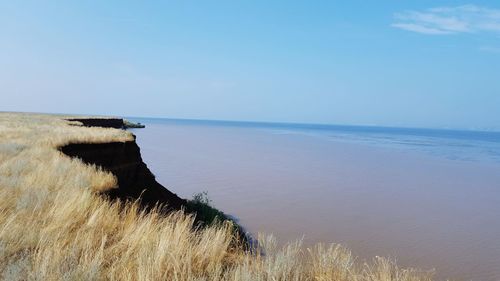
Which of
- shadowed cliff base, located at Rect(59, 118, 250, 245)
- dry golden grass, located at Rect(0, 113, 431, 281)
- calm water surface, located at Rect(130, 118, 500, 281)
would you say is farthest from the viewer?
shadowed cliff base, located at Rect(59, 118, 250, 245)

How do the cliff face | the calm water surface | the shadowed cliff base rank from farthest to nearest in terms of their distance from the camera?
the cliff face < the shadowed cliff base < the calm water surface

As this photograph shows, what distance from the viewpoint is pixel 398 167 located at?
1377 inches

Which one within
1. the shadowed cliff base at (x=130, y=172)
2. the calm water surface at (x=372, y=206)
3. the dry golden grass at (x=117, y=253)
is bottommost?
the calm water surface at (x=372, y=206)

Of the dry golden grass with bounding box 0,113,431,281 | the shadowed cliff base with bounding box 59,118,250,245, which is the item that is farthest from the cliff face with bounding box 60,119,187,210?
the dry golden grass with bounding box 0,113,431,281

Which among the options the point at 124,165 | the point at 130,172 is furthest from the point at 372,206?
the point at 124,165

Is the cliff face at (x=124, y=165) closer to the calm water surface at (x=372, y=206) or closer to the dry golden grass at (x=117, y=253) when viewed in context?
the calm water surface at (x=372, y=206)

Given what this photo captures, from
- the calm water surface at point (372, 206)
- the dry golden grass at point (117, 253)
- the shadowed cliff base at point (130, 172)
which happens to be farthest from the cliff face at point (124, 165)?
the dry golden grass at point (117, 253)

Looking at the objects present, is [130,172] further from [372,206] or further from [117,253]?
[117,253]

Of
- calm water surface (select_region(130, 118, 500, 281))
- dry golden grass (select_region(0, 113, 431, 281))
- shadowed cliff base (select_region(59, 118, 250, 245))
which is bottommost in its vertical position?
calm water surface (select_region(130, 118, 500, 281))

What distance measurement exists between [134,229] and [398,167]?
33.0 meters

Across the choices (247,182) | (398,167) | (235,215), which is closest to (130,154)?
(235,215)

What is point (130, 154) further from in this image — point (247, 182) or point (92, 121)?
point (92, 121)

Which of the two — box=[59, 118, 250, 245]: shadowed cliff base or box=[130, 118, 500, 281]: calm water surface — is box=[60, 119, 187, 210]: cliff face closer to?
box=[59, 118, 250, 245]: shadowed cliff base

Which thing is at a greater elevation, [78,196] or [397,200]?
[78,196]
